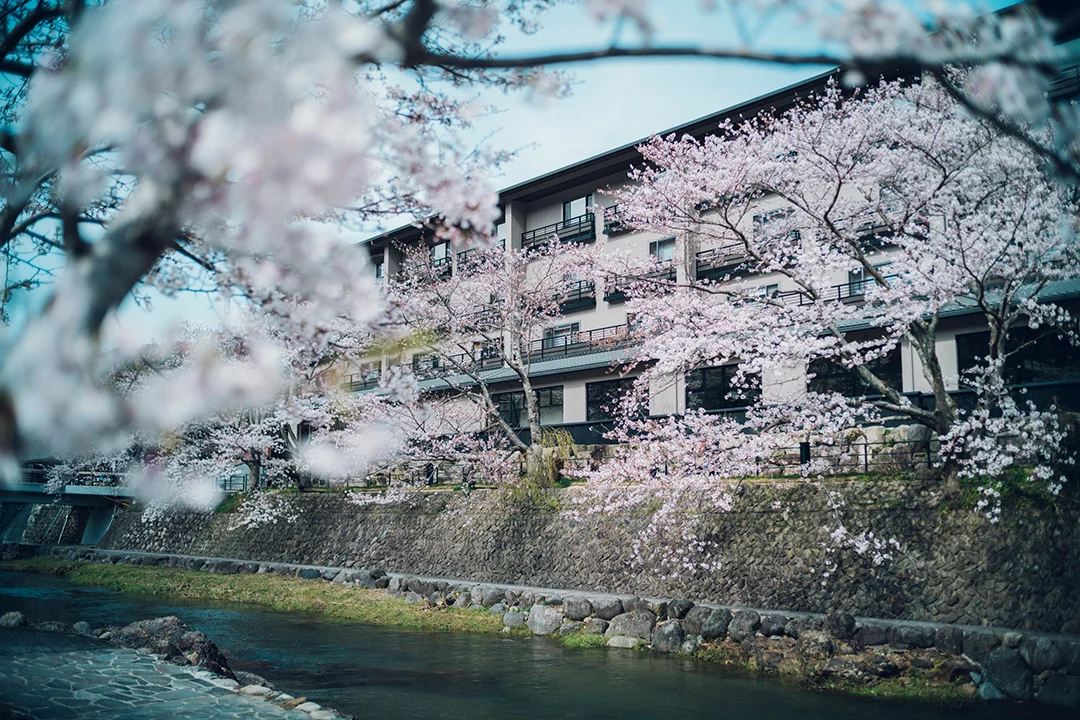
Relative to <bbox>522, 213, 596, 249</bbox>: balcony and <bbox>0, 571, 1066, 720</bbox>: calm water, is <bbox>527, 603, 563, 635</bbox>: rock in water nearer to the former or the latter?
<bbox>0, 571, 1066, 720</bbox>: calm water

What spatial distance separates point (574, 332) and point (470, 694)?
59.3ft

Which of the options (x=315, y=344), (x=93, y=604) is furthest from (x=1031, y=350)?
(x=93, y=604)

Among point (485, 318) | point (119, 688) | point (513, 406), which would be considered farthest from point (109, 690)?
point (513, 406)

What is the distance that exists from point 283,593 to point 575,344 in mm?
12315

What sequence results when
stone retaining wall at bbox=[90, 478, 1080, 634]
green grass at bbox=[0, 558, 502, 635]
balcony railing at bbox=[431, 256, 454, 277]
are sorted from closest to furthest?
stone retaining wall at bbox=[90, 478, 1080, 634], green grass at bbox=[0, 558, 502, 635], balcony railing at bbox=[431, 256, 454, 277]

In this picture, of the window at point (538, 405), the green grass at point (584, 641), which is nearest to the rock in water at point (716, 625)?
the green grass at point (584, 641)

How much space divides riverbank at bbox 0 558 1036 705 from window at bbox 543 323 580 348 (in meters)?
11.4

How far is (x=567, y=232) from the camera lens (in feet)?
88.4

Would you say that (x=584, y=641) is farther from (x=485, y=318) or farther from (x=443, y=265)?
(x=443, y=265)

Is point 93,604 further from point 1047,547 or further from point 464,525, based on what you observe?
point 1047,547

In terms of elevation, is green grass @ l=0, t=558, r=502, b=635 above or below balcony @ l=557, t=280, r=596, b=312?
below

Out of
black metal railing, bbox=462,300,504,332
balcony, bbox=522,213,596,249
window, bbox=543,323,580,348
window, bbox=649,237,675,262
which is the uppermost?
balcony, bbox=522,213,596,249

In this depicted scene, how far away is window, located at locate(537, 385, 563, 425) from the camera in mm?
26469

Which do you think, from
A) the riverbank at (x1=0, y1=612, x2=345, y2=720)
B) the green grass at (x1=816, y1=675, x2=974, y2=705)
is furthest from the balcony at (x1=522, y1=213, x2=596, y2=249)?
the riverbank at (x1=0, y1=612, x2=345, y2=720)
